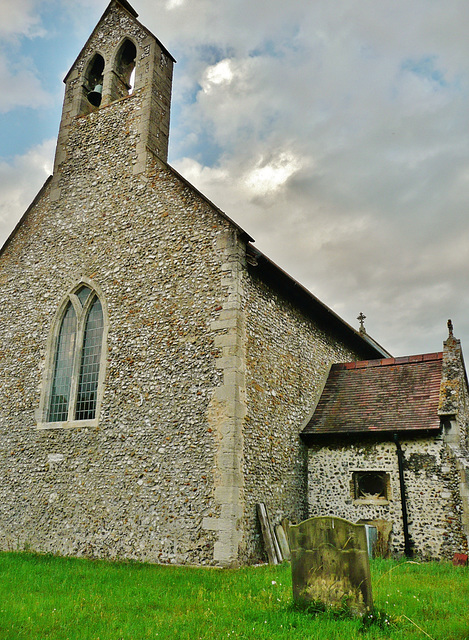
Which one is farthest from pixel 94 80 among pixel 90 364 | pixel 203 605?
pixel 203 605

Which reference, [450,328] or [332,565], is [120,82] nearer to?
[450,328]

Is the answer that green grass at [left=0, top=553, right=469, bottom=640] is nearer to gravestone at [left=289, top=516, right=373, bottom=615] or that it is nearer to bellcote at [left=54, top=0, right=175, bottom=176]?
gravestone at [left=289, top=516, right=373, bottom=615]

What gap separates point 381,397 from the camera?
45.8ft

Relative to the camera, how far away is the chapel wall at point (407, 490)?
11.2 metres

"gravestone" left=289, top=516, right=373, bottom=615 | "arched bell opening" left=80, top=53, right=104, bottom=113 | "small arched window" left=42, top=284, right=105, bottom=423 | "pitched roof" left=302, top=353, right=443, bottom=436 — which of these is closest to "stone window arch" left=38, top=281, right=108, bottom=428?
"small arched window" left=42, top=284, right=105, bottom=423

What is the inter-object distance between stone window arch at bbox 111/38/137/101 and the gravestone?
1380cm

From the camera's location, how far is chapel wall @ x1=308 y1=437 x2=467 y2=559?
1122 cm

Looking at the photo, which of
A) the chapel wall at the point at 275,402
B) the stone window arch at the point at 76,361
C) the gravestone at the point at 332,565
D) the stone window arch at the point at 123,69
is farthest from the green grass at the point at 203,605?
the stone window arch at the point at 123,69

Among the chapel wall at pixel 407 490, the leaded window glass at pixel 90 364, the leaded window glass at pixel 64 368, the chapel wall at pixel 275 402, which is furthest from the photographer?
the leaded window glass at pixel 64 368

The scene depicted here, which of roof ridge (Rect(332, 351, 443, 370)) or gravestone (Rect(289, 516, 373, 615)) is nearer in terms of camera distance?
gravestone (Rect(289, 516, 373, 615))

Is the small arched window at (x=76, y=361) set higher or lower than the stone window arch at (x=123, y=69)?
lower

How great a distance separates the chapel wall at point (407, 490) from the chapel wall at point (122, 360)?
13.2 feet

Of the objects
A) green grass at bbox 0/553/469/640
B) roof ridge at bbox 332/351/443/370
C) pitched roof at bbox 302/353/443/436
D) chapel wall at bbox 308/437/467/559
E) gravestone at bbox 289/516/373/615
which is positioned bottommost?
green grass at bbox 0/553/469/640

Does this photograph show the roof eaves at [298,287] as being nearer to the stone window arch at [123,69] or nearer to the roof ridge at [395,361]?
the roof ridge at [395,361]
